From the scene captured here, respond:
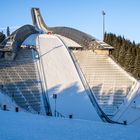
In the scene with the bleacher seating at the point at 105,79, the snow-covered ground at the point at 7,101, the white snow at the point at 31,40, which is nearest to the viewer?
the snow-covered ground at the point at 7,101

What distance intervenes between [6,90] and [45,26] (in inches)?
1137

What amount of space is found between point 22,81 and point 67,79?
3.85 metres

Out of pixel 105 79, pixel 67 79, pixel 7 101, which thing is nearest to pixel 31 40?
pixel 67 79

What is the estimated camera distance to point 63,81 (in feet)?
101

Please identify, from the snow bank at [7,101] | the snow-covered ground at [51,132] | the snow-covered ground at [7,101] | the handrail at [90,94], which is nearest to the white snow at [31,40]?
the handrail at [90,94]

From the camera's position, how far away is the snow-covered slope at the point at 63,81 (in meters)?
25.8

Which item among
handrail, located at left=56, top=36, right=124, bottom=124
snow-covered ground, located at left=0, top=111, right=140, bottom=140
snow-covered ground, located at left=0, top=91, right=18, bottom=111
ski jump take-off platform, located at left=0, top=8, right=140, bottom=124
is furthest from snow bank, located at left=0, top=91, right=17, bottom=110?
snow-covered ground, located at left=0, top=111, right=140, bottom=140

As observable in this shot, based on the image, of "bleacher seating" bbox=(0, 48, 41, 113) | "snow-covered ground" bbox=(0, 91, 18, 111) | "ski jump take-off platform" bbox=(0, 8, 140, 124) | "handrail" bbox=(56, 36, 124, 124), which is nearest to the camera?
"snow-covered ground" bbox=(0, 91, 18, 111)

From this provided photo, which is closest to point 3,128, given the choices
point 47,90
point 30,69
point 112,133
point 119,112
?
point 112,133

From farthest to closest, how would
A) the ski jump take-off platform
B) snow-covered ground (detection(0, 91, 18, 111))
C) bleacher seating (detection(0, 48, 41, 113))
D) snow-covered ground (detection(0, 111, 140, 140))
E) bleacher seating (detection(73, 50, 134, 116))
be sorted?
bleacher seating (detection(73, 50, 134, 116))
bleacher seating (detection(0, 48, 41, 113))
the ski jump take-off platform
snow-covered ground (detection(0, 91, 18, 111))
snow-covered ground (detection(0, 111, 140, 140))

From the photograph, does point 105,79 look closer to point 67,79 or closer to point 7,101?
point 67,79

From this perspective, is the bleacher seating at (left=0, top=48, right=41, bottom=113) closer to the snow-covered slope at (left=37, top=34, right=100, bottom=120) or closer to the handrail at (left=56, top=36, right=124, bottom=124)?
the snow-covered slope at (left=37, top=34, right=100, bottom=120)

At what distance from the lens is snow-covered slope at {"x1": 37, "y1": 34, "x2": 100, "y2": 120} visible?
84.7 ft

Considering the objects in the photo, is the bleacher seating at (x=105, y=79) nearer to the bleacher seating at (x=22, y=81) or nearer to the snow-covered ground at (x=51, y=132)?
the bleacher seating at (x=22, y=81)
